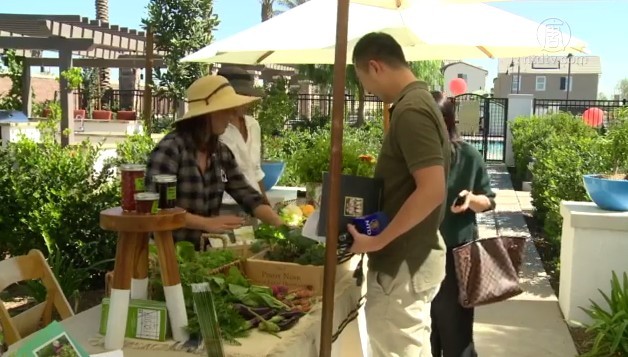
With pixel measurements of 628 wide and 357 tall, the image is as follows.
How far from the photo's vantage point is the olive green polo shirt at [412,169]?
230cm

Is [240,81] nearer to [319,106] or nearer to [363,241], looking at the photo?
[363,241]

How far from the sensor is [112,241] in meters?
5.52

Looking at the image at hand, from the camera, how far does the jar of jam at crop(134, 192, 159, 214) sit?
194cm

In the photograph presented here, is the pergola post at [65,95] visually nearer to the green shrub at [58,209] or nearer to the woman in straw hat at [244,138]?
the green shrub at [58,209]

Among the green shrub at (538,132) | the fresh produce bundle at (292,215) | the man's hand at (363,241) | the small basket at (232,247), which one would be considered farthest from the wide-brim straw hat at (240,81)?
the green shrub at (538,132)

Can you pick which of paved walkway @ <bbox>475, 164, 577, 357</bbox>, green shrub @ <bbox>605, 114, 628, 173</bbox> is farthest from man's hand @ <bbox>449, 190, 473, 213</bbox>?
green shrub @ <bbox>605, 114, 628, 173</bbox>

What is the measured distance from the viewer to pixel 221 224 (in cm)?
303


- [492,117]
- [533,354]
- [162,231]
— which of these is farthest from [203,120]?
[492,117]

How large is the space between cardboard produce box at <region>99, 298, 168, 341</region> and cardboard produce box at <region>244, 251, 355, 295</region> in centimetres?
65

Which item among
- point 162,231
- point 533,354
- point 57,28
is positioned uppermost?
point 57,28

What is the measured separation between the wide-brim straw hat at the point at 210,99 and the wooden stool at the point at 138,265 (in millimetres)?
935

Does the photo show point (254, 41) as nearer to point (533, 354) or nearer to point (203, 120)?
point (203, 120)

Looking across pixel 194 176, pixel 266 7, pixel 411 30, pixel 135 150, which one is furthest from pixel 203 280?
pixel 266 7

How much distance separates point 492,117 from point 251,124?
18.6 m
